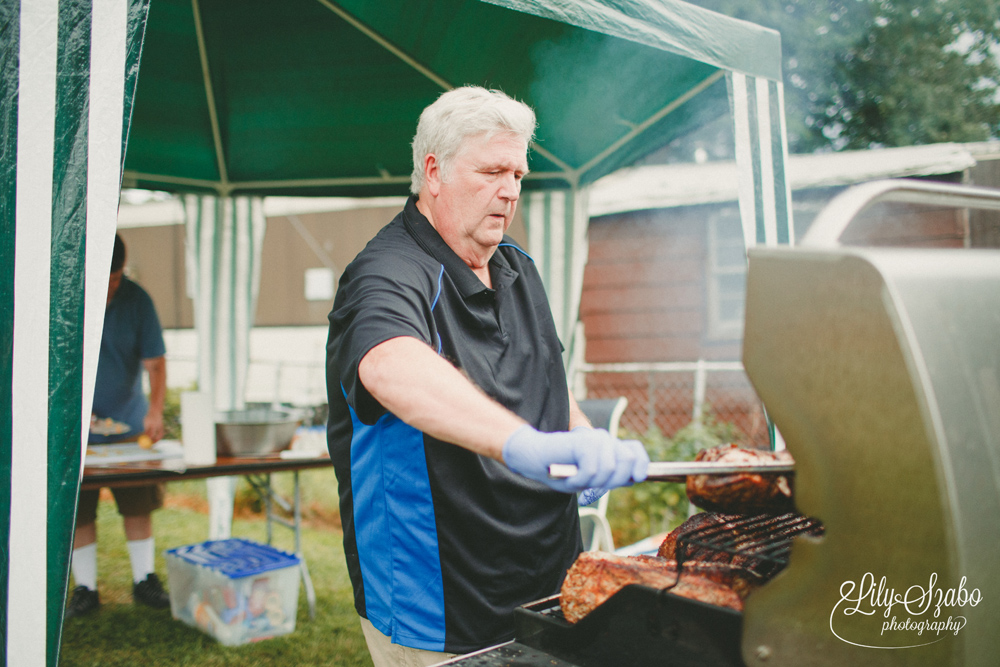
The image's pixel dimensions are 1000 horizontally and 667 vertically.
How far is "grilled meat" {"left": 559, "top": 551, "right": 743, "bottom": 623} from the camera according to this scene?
1.18 metres

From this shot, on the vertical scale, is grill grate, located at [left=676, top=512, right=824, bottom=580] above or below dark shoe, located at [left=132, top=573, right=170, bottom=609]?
above

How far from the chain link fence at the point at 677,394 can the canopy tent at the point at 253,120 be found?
3466mm

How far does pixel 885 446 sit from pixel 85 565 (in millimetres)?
4832

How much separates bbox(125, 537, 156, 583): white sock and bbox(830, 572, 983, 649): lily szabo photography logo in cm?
469

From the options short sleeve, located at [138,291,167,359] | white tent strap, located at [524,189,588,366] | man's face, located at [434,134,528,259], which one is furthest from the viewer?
white tent strap, located at [524,189,588,366]

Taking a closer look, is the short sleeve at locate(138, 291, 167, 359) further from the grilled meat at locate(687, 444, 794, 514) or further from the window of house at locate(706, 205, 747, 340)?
the window of house at locate(706, 205, 747, 340)

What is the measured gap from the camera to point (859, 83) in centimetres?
1331

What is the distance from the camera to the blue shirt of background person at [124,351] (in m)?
4.35

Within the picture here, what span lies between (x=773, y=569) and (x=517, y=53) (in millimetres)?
3022

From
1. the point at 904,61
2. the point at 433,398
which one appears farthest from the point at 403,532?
the point at 904,61

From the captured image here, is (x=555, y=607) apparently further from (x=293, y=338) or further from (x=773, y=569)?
(x=293, y=338)

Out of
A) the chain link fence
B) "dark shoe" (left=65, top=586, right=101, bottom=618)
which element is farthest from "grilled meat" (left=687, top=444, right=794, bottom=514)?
the chain link fence

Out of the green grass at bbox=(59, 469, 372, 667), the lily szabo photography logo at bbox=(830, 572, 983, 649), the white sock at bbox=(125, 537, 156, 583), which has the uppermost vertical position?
the lily szabo photography logo at bbox=(830, 572, 983, 649)

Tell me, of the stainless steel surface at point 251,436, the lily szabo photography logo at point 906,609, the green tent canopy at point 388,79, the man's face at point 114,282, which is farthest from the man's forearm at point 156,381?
the lily szabo photography logo at point 906,609
